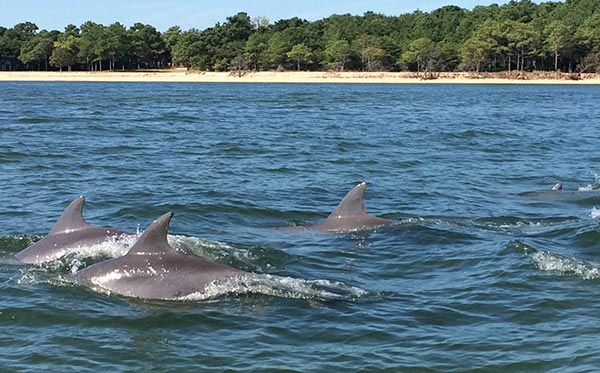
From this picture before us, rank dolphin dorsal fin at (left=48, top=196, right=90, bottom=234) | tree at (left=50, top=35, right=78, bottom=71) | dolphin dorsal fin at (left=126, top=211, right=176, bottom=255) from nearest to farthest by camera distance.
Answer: dolphin dorsal fin at (left=126, top=211, right=176, bottom=255)
dolphin dorsal fin at (left=48, top=196, right=90, bottom=234)
tree at (left=50, top=35, right=78, bottom=71)

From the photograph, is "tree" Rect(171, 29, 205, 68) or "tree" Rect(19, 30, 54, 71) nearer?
"tree" Rect(171, 29, 205, 68)

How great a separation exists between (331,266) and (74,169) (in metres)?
13.3

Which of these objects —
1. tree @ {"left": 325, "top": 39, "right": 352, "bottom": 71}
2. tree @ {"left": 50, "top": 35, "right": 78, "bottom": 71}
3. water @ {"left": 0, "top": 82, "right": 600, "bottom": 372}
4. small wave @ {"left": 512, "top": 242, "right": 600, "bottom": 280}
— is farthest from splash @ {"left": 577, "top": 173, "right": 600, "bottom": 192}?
tree @ {"left": 50, "top": 35, "right": 78, "bottom": 71}

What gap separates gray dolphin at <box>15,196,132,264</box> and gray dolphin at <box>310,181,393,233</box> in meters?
4.04

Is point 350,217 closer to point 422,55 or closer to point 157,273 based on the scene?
point 157,273

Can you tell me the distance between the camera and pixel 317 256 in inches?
568

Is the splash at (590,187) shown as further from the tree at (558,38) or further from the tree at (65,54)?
the tree at (65,54)

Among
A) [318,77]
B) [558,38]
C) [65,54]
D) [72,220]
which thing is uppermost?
[558,38]

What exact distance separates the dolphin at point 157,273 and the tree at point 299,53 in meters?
136

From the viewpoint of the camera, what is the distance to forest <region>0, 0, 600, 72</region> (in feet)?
442

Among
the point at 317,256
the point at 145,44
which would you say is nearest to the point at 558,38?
the point at 145,44

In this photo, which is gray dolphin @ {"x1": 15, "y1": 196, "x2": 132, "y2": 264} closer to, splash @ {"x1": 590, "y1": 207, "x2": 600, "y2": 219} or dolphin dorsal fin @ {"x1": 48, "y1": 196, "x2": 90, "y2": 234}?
dolphin dorsal fin @ {"x1": 48, "y1": 196, "x2": 90, "y2": 234}

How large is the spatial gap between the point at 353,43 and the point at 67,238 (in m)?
137

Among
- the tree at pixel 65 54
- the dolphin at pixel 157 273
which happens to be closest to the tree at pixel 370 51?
the tree at pixel 65 54
